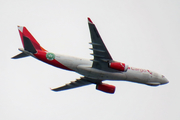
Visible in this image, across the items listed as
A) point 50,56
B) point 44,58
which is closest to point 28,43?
point 44,58

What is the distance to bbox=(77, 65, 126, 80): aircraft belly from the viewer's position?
3950 cm

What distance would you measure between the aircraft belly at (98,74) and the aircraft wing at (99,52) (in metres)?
0.67

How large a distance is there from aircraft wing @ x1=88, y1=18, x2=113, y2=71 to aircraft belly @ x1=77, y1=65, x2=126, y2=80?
2.20ft

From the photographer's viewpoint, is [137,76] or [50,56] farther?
[137,76]

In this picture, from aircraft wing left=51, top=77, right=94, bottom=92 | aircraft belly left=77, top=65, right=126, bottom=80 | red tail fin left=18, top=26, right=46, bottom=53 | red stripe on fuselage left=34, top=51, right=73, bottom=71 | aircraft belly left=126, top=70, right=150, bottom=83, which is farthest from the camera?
aircraft wing left=51, top=77, right=94, bottom=92

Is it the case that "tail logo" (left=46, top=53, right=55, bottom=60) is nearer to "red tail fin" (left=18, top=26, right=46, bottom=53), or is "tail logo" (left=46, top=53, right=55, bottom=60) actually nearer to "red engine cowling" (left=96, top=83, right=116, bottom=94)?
"red tail fin" (left=18, top=26, right=46, bottom=53)

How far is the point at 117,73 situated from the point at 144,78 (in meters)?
3.91

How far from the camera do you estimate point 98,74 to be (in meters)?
39.8

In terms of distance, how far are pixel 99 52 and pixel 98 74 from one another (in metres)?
3.81

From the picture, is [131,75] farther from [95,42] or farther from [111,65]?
[95,42]

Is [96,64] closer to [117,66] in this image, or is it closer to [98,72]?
[98,72]

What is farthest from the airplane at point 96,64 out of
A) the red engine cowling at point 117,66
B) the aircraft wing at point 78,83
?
the aircraft wing at point 78,83

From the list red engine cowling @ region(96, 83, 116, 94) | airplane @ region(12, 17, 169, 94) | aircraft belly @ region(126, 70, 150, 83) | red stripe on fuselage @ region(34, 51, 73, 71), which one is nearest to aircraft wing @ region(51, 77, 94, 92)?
red engine cowling @ region(96, 83, 116, 94)

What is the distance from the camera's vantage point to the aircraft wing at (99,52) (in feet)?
114
